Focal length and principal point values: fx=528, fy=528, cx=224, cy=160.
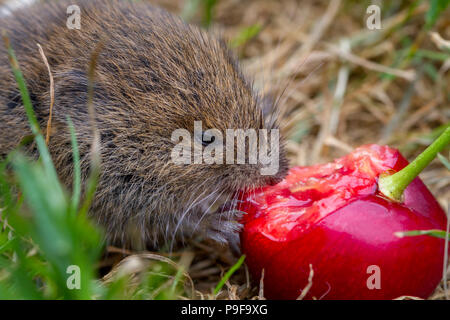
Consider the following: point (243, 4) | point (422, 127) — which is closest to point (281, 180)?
point (422, 127)

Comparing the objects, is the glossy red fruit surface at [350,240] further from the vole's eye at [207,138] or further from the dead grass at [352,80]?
the dead grass at [352,80]

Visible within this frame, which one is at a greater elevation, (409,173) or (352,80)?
(352,80)

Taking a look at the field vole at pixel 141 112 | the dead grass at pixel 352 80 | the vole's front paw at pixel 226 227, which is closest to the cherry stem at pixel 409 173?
the field vole at pixel 141 112

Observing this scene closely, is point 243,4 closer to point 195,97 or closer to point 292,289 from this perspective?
point 195,97

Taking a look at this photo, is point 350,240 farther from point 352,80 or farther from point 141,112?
point 352,80

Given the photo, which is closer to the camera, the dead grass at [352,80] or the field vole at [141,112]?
the field vole at [141,112]

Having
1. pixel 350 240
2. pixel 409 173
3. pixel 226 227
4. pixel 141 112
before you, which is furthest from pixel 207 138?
pixel 409 173
